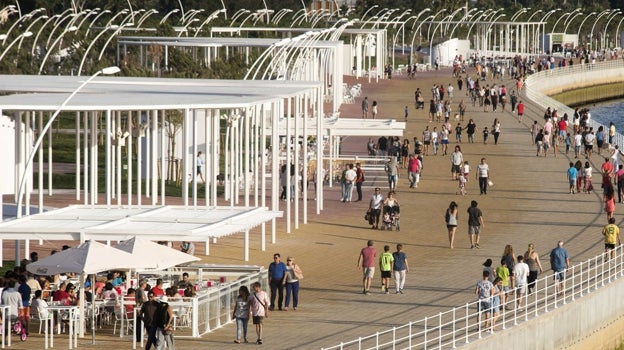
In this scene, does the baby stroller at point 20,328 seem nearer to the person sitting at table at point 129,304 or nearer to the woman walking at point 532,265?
the person sitting at table at point 129,304

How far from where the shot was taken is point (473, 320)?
95.3 feet

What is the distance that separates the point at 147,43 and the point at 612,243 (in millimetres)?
35575

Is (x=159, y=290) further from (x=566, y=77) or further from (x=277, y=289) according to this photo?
(x=566, y=77)

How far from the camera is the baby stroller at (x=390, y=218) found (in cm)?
4203

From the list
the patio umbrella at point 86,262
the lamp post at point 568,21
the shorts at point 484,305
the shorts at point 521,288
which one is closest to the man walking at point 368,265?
the shorts at point 521,288

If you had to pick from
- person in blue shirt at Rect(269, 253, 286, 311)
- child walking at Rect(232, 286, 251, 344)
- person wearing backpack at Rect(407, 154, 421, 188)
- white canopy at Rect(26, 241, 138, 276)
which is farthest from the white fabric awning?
person wearing backpack at Rect(407, 154, 421, 188)

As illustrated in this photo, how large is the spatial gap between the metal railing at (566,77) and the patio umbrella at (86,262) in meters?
48.7

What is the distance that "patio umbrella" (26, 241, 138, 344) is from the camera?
26.8 m

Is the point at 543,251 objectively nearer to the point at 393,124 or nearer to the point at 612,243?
the point at 612,243

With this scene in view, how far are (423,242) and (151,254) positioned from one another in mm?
13519

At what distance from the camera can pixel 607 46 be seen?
484ft

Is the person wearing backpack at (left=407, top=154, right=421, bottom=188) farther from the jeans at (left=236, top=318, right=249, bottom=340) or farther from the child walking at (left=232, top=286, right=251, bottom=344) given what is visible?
the jeans at (left=236, top=318, right=249, bottom=340)

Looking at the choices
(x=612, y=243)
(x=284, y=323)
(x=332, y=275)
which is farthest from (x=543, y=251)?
(x=284, y=323)

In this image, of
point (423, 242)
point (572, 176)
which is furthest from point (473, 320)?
point (572, 176)
